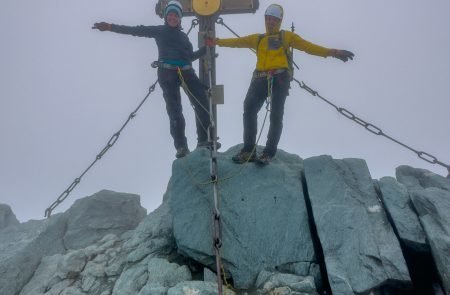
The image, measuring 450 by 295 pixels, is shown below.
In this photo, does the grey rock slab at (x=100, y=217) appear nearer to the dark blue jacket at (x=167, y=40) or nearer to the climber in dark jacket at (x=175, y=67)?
the climber in dark jacket at (x=175, y=67)

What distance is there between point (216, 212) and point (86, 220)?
5928mm

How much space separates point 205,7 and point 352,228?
7.28 m

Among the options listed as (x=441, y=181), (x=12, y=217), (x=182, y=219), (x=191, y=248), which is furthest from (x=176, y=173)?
(x=12, y=217)

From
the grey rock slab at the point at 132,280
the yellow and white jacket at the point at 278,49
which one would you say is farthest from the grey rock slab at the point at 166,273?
the yellow and white jacket at the point at 278,49

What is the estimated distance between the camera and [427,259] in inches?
271

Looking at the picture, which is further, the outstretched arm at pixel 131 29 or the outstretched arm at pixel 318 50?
the outstretched arm at pixel 131 29

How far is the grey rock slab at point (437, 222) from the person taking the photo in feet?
20.4

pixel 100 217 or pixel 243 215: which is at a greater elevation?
pixel 243 215

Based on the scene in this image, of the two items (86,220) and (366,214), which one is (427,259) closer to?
(366,214)

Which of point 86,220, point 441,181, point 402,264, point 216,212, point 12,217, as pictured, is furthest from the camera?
point 12,217

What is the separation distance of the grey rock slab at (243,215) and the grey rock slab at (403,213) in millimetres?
1660

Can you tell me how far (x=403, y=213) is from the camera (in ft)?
23.8

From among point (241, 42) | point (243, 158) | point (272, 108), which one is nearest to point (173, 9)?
point (241, 42)

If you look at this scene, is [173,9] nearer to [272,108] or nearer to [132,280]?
[272,108]
